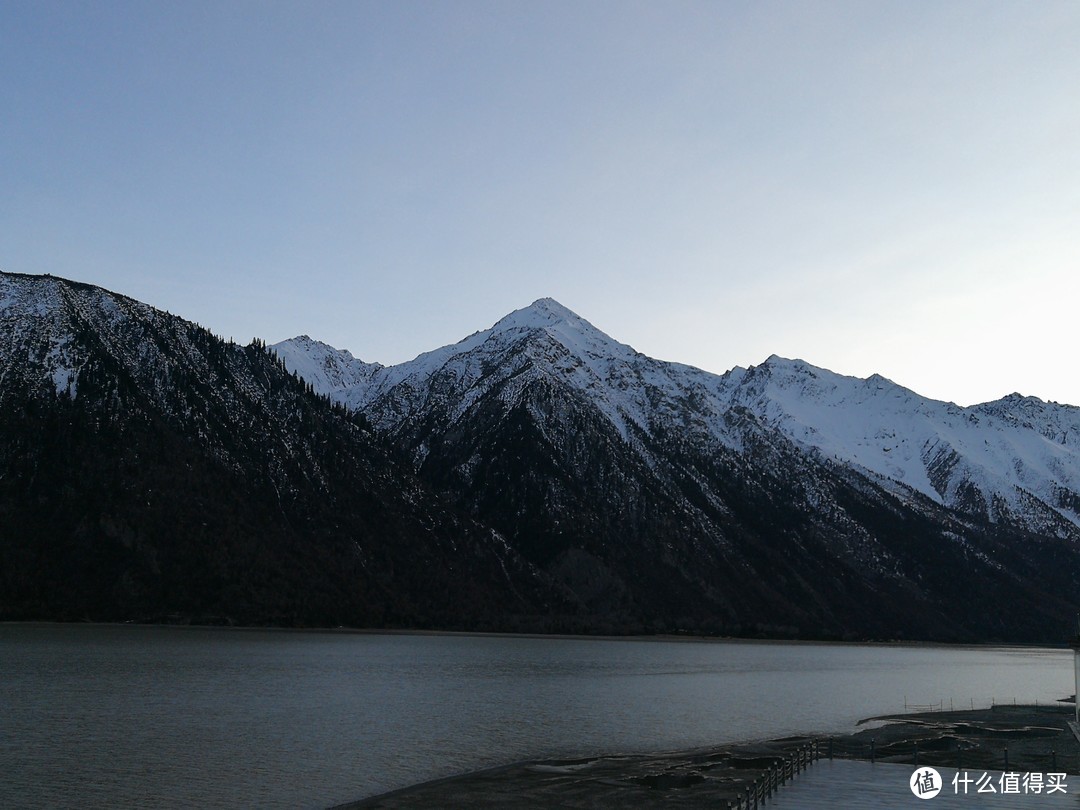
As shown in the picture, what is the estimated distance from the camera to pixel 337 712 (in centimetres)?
9056

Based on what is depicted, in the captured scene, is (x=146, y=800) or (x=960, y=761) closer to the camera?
(x=146, y=800)

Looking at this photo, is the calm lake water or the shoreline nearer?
the shoreline

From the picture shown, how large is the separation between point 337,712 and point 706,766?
39.2 m

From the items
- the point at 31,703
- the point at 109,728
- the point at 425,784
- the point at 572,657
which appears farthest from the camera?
the point at 572,657

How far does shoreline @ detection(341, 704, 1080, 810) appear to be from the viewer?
171 ft

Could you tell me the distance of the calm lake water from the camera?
57.8 meters

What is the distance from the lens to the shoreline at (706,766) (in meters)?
52.0

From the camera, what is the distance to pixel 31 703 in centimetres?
8650

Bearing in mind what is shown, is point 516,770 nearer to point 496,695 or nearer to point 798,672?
point 496,695

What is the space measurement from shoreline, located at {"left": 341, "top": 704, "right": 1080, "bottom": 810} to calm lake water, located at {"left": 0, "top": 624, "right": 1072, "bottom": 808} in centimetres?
370

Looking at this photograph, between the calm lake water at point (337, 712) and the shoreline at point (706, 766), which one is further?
the calm lake water at point (337, 712)

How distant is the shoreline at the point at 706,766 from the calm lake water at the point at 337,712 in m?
3.70

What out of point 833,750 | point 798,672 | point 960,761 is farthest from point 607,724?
point 798,672

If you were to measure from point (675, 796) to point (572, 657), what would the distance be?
150m
